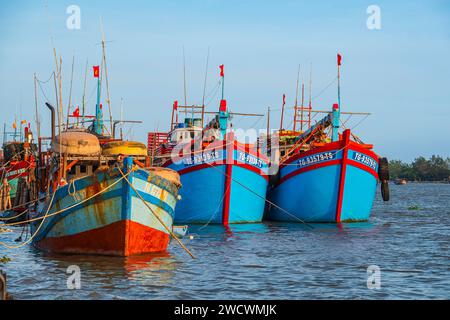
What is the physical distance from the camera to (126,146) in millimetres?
22891

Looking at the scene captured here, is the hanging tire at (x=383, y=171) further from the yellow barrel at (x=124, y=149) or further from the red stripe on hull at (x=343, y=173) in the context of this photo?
the yellow barrel at (x=124, y=149)

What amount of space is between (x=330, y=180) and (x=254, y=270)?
14.1 meters

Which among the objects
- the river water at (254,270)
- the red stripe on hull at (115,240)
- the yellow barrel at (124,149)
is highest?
the yellow barrel at (124,149)

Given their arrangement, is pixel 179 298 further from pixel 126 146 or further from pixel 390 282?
pixel 126 146

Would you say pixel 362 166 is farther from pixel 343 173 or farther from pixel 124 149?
pixel 124 149

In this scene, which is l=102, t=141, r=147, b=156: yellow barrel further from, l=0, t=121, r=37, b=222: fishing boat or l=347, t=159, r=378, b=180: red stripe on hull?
l=347, t=159, r=378, b=180: red stripe on hull

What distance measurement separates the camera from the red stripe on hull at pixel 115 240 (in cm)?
2023

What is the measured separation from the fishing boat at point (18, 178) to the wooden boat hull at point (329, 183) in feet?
38.8

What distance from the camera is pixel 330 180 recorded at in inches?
1288

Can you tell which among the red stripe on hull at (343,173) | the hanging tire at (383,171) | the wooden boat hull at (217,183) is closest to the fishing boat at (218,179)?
the wooden boat hull at (217,183)

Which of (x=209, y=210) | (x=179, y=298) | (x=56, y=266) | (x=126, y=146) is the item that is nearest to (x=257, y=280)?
(x=179, y=298)

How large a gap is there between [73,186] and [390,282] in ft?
29.6

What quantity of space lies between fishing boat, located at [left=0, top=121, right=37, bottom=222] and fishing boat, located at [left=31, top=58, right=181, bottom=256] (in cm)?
465

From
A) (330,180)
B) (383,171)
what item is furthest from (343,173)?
(383,171)
